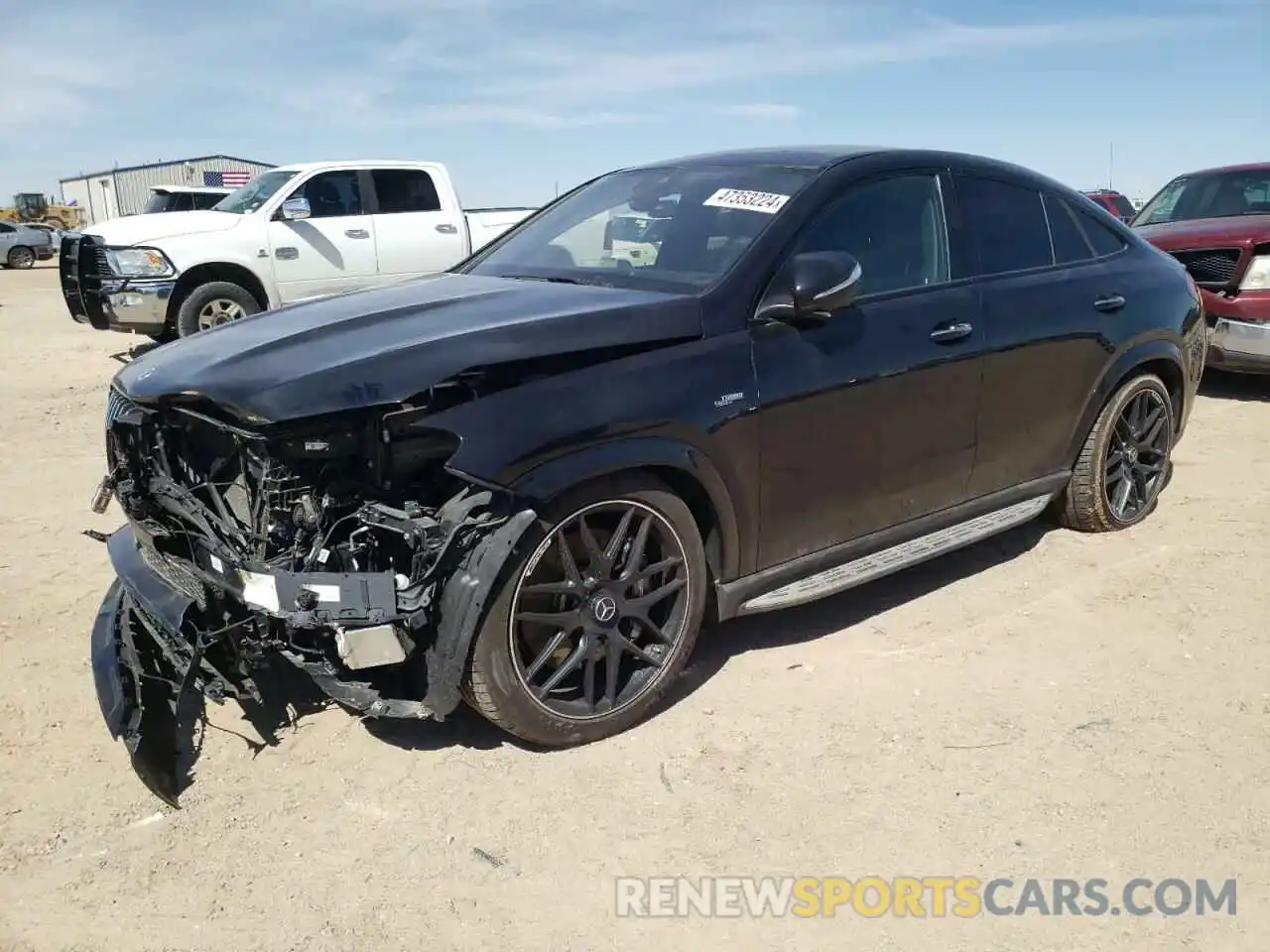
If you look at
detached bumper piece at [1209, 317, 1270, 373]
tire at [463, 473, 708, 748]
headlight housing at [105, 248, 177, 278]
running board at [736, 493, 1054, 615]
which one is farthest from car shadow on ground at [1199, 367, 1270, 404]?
headlight housing at [105, 248, 177, 278]

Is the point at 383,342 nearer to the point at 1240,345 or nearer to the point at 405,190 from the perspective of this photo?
the point at 1240,345

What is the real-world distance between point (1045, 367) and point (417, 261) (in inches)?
331

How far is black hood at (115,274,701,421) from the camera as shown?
2832 mm

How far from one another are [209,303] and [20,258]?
25.9 meters

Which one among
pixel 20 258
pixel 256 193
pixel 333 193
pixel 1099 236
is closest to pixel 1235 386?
pixel 1099 236

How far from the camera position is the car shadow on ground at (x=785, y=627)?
3.41 metres

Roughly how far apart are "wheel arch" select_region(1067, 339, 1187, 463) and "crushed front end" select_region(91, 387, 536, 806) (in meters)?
3.00

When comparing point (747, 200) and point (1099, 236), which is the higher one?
point (747, 200)

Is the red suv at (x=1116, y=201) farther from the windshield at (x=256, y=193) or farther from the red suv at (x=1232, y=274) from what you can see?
the windshield at (x=256, y=193)

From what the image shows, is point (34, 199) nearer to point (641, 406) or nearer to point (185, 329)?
point (185, 329)

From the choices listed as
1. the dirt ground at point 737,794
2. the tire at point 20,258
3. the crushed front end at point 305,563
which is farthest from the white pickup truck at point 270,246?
the tire at point 20,258

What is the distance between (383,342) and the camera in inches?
120

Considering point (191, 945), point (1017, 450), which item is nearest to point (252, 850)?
point (191, 945)

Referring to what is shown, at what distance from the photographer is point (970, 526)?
4355 mm
